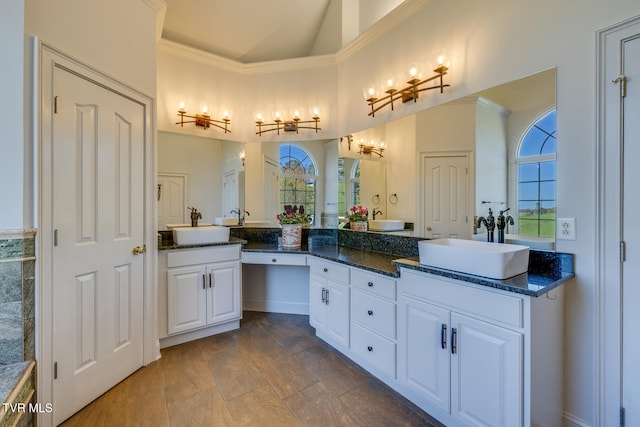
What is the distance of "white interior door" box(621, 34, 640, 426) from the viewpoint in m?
1.33

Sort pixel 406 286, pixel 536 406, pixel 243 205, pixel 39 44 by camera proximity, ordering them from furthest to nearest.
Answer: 1. pixel 243 205
2. pixel 406 286
3. pixel 39 44
4. pixel 536 406

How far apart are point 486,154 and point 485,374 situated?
4.38 feet

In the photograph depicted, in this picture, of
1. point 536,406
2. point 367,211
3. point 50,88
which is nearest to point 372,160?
point 367,211

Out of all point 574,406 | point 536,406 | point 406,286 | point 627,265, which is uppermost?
point 627,265

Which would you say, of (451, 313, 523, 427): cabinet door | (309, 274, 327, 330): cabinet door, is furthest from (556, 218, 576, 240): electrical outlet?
(309, 274, 327, 330): cabinet door

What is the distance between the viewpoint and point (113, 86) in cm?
192

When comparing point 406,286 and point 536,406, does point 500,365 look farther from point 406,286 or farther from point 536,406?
point 406,286

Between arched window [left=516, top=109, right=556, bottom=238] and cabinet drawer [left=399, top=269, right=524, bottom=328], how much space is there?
60 centimetres

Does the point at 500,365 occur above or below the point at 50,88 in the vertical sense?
below

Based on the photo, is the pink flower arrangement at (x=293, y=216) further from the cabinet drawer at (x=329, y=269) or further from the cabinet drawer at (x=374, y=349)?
the cabinet drawer at (x=374, y=349)

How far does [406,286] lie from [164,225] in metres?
2.36

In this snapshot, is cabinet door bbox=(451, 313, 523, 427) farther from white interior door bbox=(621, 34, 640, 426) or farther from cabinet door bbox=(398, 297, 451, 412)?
white interior door bbox=(621, 34, 640, 426)

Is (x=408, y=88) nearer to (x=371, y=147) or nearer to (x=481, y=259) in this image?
(x=371, y=147)

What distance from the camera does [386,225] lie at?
2578mm
